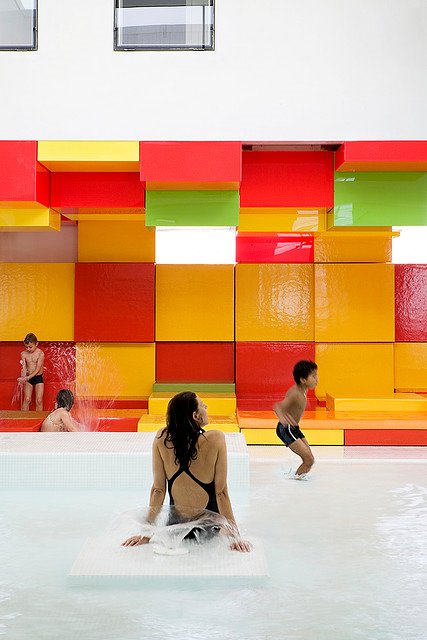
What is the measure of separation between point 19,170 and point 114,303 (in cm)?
330

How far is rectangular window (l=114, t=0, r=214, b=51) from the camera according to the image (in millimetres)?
7723

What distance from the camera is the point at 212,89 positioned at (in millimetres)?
7750

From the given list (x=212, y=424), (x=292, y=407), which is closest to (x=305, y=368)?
(x=292, y=407)

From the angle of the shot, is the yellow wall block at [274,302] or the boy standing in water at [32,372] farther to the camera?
the yellow wall block at [274,302]

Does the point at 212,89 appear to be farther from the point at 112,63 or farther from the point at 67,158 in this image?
the point at 67,158

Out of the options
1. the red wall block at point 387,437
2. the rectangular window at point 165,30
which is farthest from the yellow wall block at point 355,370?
the rectangular window at point 165,30

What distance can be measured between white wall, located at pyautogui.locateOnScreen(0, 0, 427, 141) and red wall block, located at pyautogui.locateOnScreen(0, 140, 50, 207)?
118 millimetres

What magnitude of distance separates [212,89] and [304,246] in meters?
3.59

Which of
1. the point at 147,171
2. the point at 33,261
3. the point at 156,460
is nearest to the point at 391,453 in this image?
the point at 147,171

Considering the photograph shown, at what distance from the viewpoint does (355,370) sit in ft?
35.1

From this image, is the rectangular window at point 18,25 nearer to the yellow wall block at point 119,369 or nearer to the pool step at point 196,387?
the yellow wall block at point 119,369

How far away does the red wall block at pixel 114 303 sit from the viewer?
10758mm

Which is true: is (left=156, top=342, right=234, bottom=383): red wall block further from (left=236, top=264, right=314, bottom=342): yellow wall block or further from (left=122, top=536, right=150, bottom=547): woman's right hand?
(left=122, top=536, right=150, bottom=547): woman's right hand

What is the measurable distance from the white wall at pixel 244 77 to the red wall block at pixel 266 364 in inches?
145
